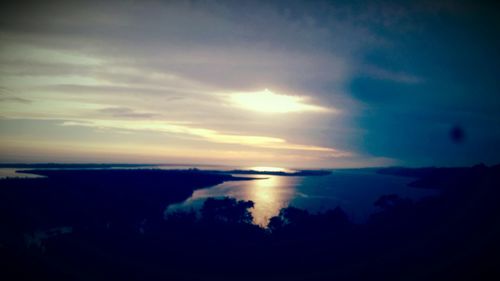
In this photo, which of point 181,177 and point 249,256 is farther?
point 181,177

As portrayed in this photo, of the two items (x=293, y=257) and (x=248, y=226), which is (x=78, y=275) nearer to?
(x=248, y=226)

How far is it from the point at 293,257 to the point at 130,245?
46.5 ft

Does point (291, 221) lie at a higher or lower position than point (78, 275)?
higher

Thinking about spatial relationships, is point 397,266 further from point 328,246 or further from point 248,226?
point 248,226

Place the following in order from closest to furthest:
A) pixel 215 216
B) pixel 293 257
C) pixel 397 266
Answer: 1. pixel 397 266
2. pixel 293 257
3. pixel 215 216

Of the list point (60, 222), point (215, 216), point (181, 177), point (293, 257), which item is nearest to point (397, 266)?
point (293, 257)

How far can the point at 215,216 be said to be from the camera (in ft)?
98.9

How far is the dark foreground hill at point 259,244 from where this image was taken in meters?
18.7

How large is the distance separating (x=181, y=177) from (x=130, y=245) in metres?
58.8

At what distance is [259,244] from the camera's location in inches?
903

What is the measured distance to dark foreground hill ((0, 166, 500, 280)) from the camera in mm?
18703

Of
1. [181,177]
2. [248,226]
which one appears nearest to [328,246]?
[248,226]

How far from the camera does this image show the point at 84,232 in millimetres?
27453

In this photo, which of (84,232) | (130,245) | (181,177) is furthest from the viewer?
(181,177)
